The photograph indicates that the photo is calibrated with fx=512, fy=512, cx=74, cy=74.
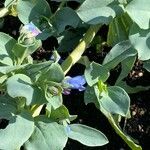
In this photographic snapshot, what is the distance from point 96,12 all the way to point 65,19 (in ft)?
0.50

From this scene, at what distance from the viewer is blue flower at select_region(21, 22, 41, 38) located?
1.33m

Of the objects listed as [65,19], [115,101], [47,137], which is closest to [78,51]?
[65,19]

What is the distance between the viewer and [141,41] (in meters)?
1.41

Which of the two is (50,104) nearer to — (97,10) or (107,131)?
(97,10)

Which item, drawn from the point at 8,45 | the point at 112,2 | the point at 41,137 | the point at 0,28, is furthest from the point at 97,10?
the point at 0,28

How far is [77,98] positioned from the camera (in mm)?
1689

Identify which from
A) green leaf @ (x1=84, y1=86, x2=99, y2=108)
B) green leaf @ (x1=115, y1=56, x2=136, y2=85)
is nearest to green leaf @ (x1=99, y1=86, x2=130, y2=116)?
green leaf @ (x1=84, y1=86, x2=99, y2=108)

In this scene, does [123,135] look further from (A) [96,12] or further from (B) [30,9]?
(B) [30,9]

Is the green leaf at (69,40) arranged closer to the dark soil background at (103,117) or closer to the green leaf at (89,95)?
the dark soil background at (103,117)

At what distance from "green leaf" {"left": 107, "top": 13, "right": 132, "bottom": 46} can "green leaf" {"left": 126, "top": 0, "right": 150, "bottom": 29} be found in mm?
125

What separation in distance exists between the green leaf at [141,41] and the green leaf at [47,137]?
0.99 ft

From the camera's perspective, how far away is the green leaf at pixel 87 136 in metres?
1.34

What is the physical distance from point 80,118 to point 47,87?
425 millimetres

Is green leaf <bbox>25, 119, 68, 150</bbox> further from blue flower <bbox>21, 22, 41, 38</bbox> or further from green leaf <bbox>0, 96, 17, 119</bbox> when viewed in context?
blue flower <bbox>21, 22, 41, 38</bbox>
